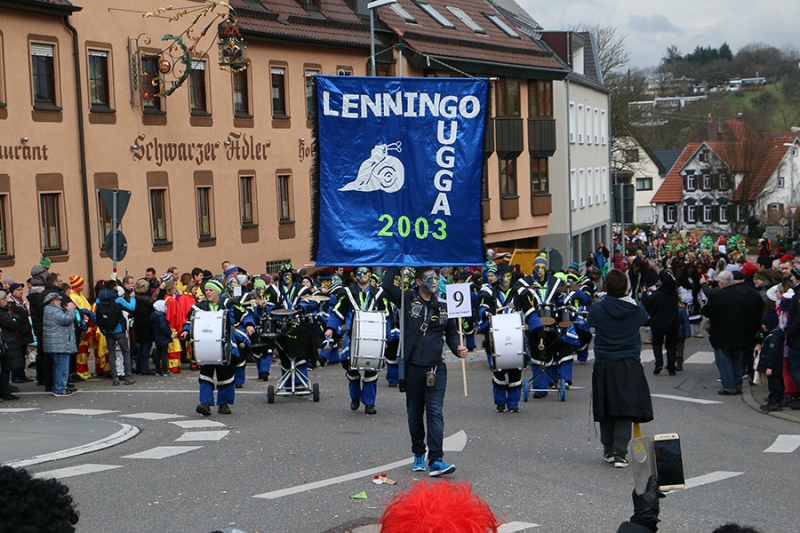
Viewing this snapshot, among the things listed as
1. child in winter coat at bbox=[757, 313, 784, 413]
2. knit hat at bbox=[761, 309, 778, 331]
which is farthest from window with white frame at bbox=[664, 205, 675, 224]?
child in winter coat at bbox=[757, 313, 784, 413]

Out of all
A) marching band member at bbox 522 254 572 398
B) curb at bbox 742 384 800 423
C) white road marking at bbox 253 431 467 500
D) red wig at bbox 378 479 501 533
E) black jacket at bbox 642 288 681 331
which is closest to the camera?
red wig at bbox 378 479 501 533

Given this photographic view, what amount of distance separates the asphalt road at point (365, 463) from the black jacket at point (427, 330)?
1076 millimetres

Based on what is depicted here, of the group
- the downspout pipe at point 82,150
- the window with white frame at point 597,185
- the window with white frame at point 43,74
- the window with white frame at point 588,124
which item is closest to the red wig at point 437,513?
the window with white frame at point 43,74

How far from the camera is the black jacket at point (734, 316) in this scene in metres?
16.2

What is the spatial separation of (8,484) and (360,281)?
507 inches

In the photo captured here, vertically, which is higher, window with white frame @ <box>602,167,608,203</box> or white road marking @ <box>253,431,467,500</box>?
window with white frame @ <box>602,167,608,203</box>

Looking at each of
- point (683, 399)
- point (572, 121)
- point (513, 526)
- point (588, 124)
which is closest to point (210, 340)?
point (513, 526)

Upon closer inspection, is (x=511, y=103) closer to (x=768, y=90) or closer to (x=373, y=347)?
(x=373, y=347)

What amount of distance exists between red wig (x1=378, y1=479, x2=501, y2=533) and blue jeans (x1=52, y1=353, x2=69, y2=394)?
14239mm

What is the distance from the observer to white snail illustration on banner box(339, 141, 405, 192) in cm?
1158

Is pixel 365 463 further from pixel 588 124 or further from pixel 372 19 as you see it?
pixel 588 124

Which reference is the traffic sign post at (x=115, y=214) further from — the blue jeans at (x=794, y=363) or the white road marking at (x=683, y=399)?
the blue jeans at (x=794, y=363)

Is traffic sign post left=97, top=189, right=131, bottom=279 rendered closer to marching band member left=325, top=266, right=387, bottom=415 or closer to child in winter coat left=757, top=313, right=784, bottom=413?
marching band member left=325, top=266, right=387, bottom=415

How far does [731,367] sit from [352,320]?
6.14 metres
